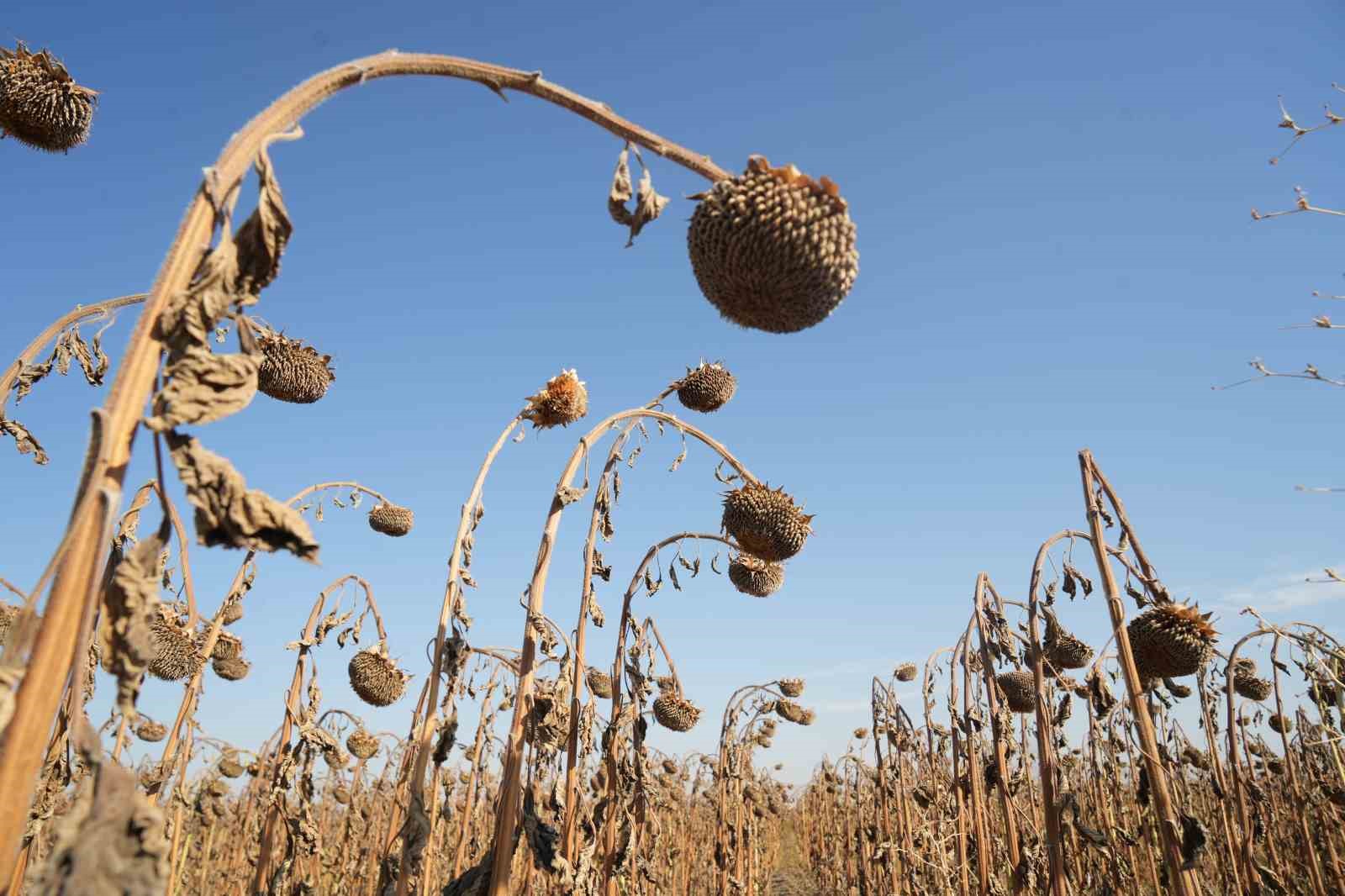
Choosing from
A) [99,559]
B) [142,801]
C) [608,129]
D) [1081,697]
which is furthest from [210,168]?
[1081,697]

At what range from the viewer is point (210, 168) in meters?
1.33

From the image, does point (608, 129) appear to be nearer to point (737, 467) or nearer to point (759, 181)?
point (759, 181)

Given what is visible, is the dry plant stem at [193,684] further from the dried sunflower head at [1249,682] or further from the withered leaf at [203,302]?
the dried sunflower head at [1249,682]

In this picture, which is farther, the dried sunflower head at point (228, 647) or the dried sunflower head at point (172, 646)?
the dried sunflower head at point (228, 647)

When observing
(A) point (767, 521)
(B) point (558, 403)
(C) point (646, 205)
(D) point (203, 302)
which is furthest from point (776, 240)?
(B) point (558, 403)

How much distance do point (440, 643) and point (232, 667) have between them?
3.74m

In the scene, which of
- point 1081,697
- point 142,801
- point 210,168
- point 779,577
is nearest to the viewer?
point 142,801

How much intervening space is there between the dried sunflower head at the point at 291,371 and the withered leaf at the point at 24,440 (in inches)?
40.0

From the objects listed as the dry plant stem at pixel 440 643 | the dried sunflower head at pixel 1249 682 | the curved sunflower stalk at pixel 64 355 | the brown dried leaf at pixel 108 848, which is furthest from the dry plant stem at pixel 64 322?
the dried sunflower head at pixel 1249 682

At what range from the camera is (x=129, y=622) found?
1138mm

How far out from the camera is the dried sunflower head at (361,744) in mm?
8453

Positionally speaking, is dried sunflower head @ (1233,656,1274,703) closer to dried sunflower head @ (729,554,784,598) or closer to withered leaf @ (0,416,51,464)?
dried sunflower head @ (729,554,784,598)

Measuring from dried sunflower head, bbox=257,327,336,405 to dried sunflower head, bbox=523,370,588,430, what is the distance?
125cm

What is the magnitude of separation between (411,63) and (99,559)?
1.29 metres
